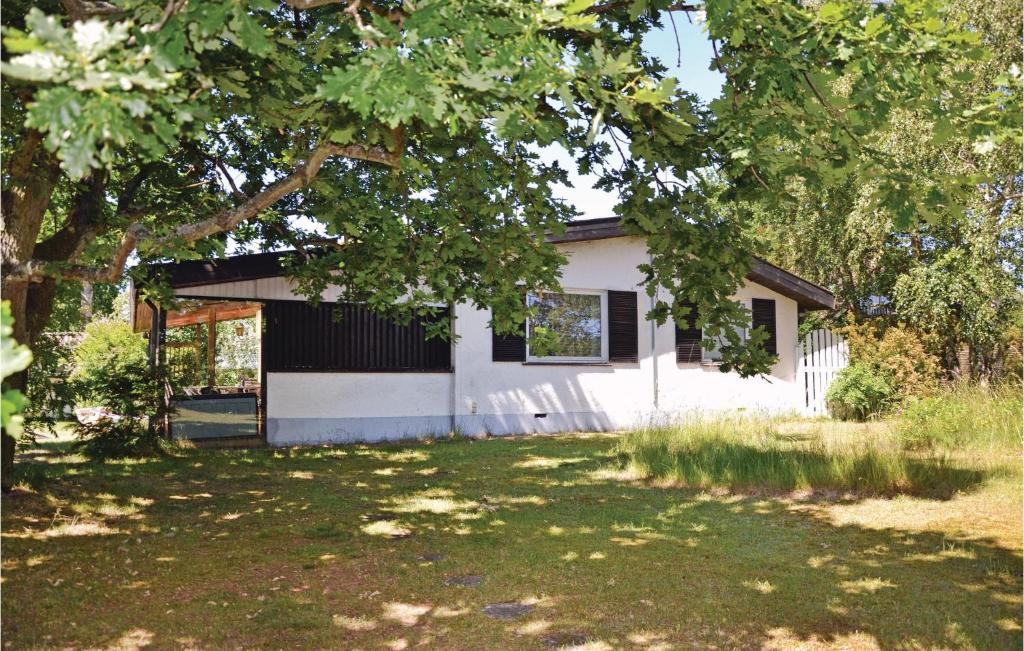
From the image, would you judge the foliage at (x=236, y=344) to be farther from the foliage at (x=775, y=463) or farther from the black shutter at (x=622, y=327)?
the foliage at (x=775, y=463)

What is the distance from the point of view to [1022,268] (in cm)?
1922

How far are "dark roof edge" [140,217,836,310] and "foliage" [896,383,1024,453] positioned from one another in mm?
3061

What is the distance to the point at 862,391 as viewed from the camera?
54.3 feet

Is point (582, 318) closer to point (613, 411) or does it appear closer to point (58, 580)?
point (613, 411)

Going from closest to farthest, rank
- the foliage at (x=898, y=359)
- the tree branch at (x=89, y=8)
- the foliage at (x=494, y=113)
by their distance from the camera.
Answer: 1. the foliage at (x=494, y=113)
2. the tree branch at (x=89, y=8)
3. the foliage at (x=898, y=359)

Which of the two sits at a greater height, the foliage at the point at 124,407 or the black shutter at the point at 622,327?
the black shutter at the point at 622,327

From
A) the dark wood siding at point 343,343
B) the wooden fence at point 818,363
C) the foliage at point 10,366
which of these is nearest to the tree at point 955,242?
the wooden fence at point 818,363

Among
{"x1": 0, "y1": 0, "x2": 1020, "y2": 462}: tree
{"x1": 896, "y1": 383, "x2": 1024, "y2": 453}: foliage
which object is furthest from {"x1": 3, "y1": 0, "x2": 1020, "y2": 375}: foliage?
{"x1": 896, "y1": 383, "x2": 1024, "y2": 453}: foliage

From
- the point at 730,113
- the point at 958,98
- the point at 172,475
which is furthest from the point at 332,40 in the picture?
the point at 172,475

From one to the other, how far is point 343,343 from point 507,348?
10.6ft

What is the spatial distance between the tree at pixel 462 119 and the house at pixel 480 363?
5744 millimetres

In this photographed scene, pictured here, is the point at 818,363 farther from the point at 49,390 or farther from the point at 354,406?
the point at 49,390

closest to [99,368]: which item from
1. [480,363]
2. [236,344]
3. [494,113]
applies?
[236,344]

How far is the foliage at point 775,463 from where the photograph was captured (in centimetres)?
841
